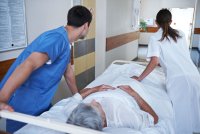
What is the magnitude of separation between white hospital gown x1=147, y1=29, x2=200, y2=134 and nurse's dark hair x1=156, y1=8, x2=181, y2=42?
40mm

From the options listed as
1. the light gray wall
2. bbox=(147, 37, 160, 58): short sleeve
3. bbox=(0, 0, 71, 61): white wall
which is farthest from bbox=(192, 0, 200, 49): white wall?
bbox=(0, 0, 71, 61): white wall

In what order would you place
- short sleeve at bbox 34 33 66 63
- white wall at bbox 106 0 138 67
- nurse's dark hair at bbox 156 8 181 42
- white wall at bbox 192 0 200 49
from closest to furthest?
short sleeve at bbox 34 33 66 63 < nurse's dark hair at bbox 156 8 181 42 < white wall at bbox 106 0 138 67 < white wall at bbox 192 0 200 49

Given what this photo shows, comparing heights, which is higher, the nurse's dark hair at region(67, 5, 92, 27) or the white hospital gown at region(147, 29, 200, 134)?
the nurse's dark hair at region(67, 5, 92, 27)

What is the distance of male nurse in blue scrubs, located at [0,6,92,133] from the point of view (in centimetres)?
130

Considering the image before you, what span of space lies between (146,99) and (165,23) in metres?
0.78

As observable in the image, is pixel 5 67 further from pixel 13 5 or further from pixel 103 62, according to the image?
pixel 103 62

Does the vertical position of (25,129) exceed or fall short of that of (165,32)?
it falls short

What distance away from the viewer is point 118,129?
1.42m

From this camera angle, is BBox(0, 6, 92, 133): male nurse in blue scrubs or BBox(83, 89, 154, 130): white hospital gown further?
BBox(83, 89, 154, 130): white hospital gown

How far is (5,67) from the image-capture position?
196 cm

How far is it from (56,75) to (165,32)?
1210 millimetres

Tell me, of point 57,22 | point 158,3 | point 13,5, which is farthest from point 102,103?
point 158,3

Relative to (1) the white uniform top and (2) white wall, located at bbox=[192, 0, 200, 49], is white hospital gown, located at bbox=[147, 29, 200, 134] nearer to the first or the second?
(1) the white uniform top

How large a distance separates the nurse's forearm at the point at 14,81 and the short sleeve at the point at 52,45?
14 centimetres
